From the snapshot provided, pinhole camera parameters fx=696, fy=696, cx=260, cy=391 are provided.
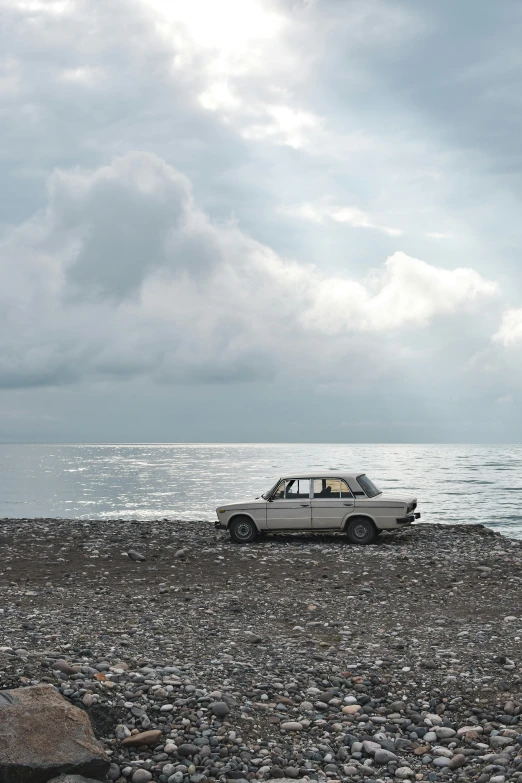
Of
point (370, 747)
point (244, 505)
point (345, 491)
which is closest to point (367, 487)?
point (345, 491)

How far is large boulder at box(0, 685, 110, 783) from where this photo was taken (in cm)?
557

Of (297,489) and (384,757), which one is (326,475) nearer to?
(297,489)

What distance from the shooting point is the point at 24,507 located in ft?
162

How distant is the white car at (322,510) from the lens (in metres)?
19.8

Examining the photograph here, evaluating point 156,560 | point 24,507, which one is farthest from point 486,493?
point 156,560

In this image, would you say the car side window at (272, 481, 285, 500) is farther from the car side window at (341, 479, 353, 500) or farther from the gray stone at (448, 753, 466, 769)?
the gray stone at (448, 753, 466, 769)

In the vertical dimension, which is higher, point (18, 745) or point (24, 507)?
point (18, 745)

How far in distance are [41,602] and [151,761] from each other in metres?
6.98

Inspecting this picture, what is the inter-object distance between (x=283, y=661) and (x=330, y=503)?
11.2 meters

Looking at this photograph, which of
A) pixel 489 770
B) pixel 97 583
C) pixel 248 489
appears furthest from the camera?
pixel 248 489

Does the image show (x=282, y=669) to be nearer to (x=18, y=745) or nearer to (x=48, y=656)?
(x=48, y=656)

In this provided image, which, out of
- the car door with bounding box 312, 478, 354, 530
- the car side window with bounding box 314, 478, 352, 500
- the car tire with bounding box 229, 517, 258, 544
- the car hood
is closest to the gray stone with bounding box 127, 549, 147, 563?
the car hood

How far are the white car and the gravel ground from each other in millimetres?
2604

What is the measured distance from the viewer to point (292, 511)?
20203mm
